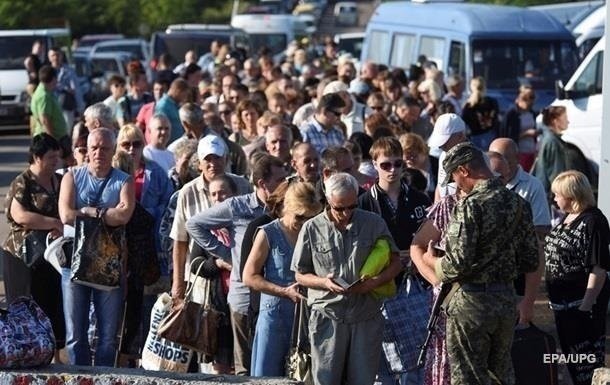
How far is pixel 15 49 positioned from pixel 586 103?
1459 centimetres

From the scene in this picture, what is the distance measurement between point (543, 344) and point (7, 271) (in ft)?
12.6

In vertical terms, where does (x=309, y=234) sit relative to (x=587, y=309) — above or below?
above

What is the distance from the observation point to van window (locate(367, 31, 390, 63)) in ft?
→ 88.9

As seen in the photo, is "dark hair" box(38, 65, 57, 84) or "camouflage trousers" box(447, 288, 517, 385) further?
"dark hair" box(38, 65, 57, 84)

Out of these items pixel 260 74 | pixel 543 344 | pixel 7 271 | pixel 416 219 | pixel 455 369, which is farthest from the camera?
pixel 260 74

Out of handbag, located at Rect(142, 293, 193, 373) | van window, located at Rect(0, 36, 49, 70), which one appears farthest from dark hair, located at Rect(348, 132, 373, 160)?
van window, located at Rect(0, 36, 49, 70)

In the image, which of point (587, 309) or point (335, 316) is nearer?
point (335, 316)

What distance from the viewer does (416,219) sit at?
9258mm

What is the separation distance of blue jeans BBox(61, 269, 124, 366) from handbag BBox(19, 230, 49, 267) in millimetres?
490

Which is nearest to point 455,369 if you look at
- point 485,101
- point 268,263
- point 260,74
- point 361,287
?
point 361,287

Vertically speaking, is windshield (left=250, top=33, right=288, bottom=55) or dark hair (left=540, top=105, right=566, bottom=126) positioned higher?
dark hair (left=540, top=105, right=566, bottom=126)

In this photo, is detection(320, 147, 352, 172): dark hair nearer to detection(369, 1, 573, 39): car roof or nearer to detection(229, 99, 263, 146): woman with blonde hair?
detection(229, 99, 263, 146): woman with blonde hair

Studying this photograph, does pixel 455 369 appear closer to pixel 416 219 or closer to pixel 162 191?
pixel 416 219

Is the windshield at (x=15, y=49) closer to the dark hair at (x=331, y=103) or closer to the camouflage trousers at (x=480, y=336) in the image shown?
the dark hair at (x=331, y=103)
